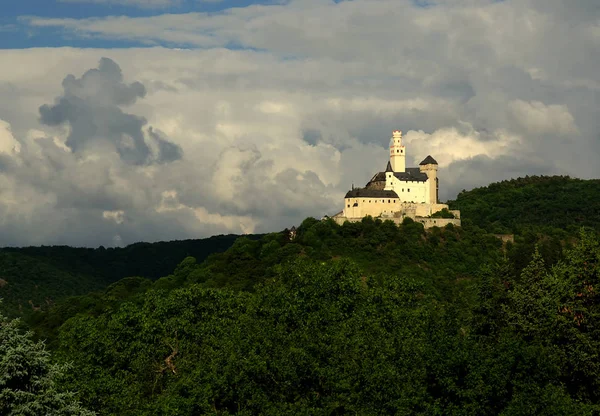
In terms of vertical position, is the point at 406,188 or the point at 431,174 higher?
the point at 431,174

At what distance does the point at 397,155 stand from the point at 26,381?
129 m

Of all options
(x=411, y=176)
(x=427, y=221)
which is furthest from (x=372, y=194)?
(x=427, y=221)

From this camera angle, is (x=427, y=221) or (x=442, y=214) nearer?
(x=427, y=221)

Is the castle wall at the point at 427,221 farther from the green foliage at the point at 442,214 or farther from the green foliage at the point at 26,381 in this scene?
the green foliage at the point at 26,381

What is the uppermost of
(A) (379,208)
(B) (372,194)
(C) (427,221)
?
(B) (372,194)

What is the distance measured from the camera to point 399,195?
6412 inches

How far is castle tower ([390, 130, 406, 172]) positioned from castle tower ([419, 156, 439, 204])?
157 inches

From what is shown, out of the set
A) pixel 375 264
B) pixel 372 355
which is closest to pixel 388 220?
pixel 375 264

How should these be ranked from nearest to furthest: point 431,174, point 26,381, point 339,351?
point 26,381, point 339,351, point 431,174

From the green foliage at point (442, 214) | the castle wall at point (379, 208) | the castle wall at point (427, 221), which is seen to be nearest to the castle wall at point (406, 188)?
the castle wall at point (379, 208)

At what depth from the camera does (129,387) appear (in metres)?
62.8

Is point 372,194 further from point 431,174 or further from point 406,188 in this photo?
point 431,174

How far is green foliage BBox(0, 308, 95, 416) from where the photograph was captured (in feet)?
141

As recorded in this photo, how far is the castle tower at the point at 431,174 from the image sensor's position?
166m
